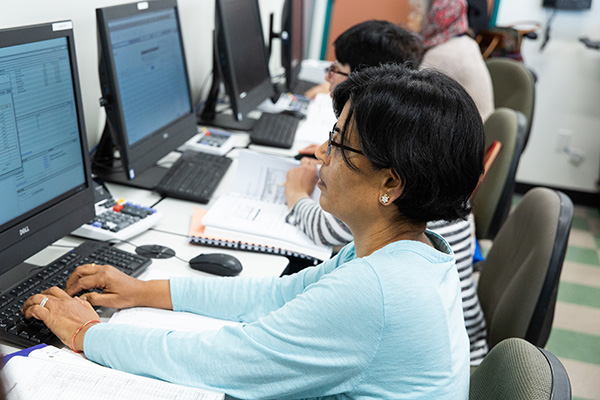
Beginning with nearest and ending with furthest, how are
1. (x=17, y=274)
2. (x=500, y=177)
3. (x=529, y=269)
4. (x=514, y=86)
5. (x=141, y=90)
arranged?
(x=17, y=274) → (x=529, y=269) → (x=141, y=90) → (x=500, y=177) → (x=514, y=86)

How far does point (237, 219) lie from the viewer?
149cm

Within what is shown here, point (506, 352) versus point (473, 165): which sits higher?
point (473, 165)

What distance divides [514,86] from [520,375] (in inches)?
95.7

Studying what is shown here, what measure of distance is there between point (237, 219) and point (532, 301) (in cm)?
72

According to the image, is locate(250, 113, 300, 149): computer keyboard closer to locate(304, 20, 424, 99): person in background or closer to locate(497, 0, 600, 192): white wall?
locate(304, 20, 424, 99): person in background

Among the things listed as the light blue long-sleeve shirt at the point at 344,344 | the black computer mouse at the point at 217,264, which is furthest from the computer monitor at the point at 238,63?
the light blue long-sleeve shirt at the point at 344,344

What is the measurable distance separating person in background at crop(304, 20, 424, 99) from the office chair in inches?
43.2

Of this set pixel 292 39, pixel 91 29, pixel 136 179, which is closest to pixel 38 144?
pixel 136 179

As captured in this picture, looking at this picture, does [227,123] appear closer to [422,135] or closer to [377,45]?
[377,45]

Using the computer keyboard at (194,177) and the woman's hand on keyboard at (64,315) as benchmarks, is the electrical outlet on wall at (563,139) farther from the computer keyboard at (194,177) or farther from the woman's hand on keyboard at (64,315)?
the woman's hand on keyboard at (64,315)

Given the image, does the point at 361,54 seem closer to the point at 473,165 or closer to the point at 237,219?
the point at 237,219

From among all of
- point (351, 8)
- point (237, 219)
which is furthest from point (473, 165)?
point (351, 8)

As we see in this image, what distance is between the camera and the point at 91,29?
69.5 inches

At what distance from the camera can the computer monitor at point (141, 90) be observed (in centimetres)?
144
